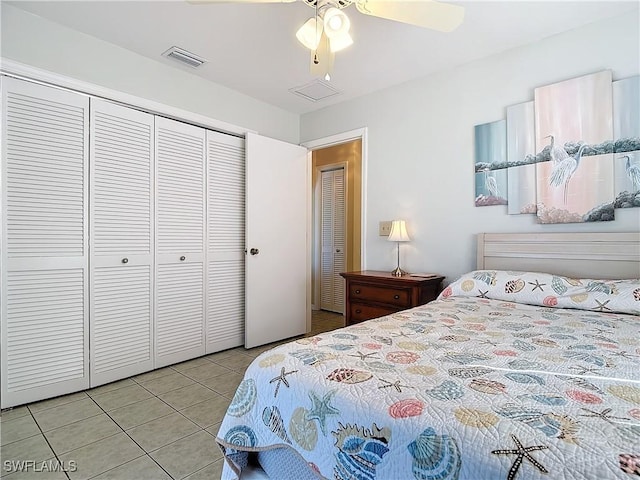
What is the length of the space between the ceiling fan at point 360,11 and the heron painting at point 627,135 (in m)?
1.22

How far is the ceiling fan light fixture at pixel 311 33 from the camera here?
1.77 m

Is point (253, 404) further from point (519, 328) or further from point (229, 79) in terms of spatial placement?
point (229, 79)

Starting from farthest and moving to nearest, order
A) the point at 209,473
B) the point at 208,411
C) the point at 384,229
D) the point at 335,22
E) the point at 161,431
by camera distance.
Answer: the point at 384,229 < the point at 208,411 < the point at 161,431 < the point at 335,22 < the point at 209,473

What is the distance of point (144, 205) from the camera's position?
2.73 meters

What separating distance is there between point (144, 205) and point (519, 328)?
8.65 feet

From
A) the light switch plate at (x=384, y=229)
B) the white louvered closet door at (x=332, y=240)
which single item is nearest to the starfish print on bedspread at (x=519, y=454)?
the light switch plate at (x=384, y=229)

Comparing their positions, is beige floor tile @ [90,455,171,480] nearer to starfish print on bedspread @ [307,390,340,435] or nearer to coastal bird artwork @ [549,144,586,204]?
starfish print on bedspread @ [307,390,340,435]

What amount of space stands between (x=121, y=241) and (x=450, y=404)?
8.33ft

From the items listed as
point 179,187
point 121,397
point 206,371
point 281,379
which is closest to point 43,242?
point 179,187

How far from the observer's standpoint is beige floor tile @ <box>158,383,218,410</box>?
2236 mm

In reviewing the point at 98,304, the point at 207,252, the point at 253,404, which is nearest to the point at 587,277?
the point at 253,404

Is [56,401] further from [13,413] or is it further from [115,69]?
[115,69]

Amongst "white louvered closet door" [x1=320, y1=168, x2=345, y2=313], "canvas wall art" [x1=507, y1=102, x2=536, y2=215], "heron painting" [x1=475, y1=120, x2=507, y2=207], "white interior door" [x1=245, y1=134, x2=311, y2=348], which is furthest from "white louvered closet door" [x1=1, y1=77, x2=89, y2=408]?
"white louvered closet door" [x1=320, y1=168, x2=345, y2=313]

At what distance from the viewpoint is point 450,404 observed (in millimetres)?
848
